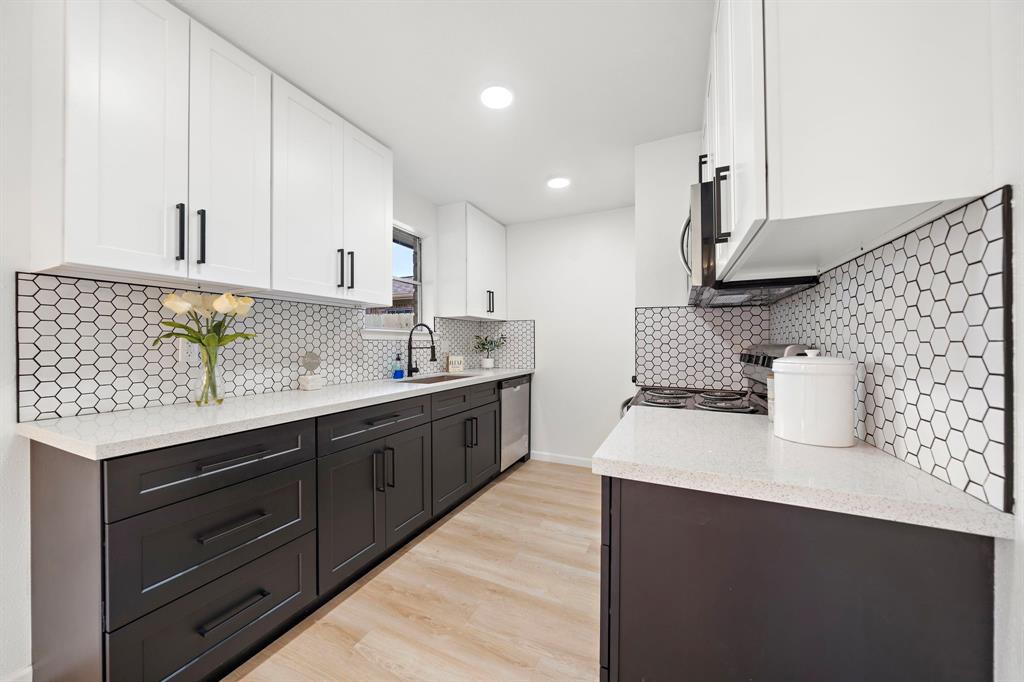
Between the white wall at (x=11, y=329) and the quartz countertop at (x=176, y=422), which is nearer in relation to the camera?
the quartz countertop at (x=176, y=422)

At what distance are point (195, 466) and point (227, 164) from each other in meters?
1.22

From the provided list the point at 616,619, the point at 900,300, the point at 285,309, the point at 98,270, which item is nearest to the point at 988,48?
the point at 900,300

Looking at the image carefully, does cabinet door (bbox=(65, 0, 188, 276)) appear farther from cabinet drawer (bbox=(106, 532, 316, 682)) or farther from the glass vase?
cabinet drawer (bbox=(106, 532, 316, 682))

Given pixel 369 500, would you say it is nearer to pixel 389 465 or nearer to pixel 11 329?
pixel 389 465

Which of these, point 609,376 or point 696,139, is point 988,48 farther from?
point 609,376

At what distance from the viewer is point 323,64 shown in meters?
1.76

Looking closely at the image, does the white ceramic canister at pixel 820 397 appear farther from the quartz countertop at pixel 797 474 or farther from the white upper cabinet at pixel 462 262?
the white upper cabinet at pixel 462 262

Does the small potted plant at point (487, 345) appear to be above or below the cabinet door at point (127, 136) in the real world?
below

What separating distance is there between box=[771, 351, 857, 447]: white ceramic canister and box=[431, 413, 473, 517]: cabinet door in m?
1.94

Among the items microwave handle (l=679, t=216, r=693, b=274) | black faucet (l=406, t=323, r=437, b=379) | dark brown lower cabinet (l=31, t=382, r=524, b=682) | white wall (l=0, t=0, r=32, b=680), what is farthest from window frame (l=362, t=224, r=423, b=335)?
microwave handle (l=679, t=216, r=693, b=274)

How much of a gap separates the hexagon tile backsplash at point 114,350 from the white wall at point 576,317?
2.24 meters

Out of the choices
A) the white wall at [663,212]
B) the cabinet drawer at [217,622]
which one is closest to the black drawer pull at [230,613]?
the cabinet drawer at [217,622]

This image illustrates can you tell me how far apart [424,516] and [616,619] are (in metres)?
1.72

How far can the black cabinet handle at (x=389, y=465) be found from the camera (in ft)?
6.64
